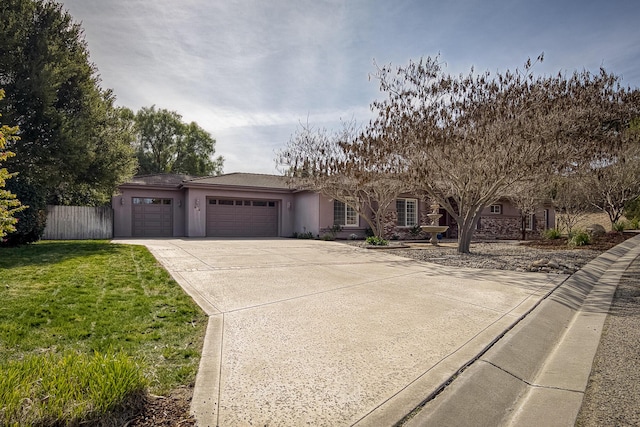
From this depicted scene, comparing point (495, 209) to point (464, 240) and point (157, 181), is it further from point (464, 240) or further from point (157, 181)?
point (157, 181)

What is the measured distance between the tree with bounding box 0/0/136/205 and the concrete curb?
41.8ft

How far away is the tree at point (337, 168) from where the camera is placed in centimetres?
1372

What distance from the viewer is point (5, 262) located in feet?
23.9

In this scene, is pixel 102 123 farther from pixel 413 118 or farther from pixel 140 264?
pixel 413 118

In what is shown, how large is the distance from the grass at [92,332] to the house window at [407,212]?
1524cm

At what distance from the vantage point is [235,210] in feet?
63.3

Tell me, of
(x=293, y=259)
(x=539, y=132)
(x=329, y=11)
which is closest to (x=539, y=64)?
(x=539, y=132)

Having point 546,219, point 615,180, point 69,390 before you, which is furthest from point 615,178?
point 69,390

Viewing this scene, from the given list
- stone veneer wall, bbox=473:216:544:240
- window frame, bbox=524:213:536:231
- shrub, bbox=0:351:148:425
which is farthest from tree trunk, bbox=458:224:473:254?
window frame, bbox=524:213:536:231

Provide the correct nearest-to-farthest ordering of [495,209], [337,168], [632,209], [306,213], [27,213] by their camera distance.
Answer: [27,213] → [337,168] → [306,213] → [495,209] → [632,209]

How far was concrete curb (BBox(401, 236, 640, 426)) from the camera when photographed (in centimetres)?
231

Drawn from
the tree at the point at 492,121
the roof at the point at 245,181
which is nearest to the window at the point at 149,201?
the roof at the point at 245,181

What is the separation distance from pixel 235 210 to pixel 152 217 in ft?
13.6

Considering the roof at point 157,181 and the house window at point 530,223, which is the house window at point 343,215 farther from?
the house window at point 530,223
